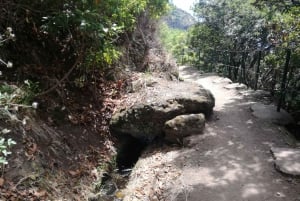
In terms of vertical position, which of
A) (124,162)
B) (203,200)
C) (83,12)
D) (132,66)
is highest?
(83,12)

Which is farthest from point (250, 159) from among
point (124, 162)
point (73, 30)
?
point (73, 30)

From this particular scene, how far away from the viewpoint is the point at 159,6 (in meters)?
10.7

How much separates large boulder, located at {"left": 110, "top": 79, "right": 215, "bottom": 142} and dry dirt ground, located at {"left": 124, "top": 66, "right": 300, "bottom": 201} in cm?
55

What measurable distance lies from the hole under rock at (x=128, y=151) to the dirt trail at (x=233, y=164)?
1305 millimetres

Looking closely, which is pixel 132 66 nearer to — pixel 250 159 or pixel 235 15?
pixel 250 159

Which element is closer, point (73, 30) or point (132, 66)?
point (73, 30)

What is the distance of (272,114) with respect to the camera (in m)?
7.55

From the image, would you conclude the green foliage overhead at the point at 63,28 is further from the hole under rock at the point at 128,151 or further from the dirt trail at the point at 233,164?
the dirt trail at the point at 233,164

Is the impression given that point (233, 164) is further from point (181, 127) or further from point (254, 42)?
point (254, 42)

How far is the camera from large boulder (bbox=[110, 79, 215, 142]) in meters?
6.72

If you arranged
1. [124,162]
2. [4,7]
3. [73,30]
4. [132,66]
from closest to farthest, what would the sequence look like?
[4,7]
[73,30]
[124,162]
[132,66]

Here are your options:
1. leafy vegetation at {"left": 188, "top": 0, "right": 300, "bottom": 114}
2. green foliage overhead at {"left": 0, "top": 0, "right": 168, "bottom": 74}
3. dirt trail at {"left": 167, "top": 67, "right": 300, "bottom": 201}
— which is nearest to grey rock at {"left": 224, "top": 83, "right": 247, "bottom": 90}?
leafy vegetation at {"left": 188, "top": 0, "right": 300, "bottom": 114}

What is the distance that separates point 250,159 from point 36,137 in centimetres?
354

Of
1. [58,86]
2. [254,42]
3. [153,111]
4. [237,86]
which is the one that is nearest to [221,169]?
[153,111]
